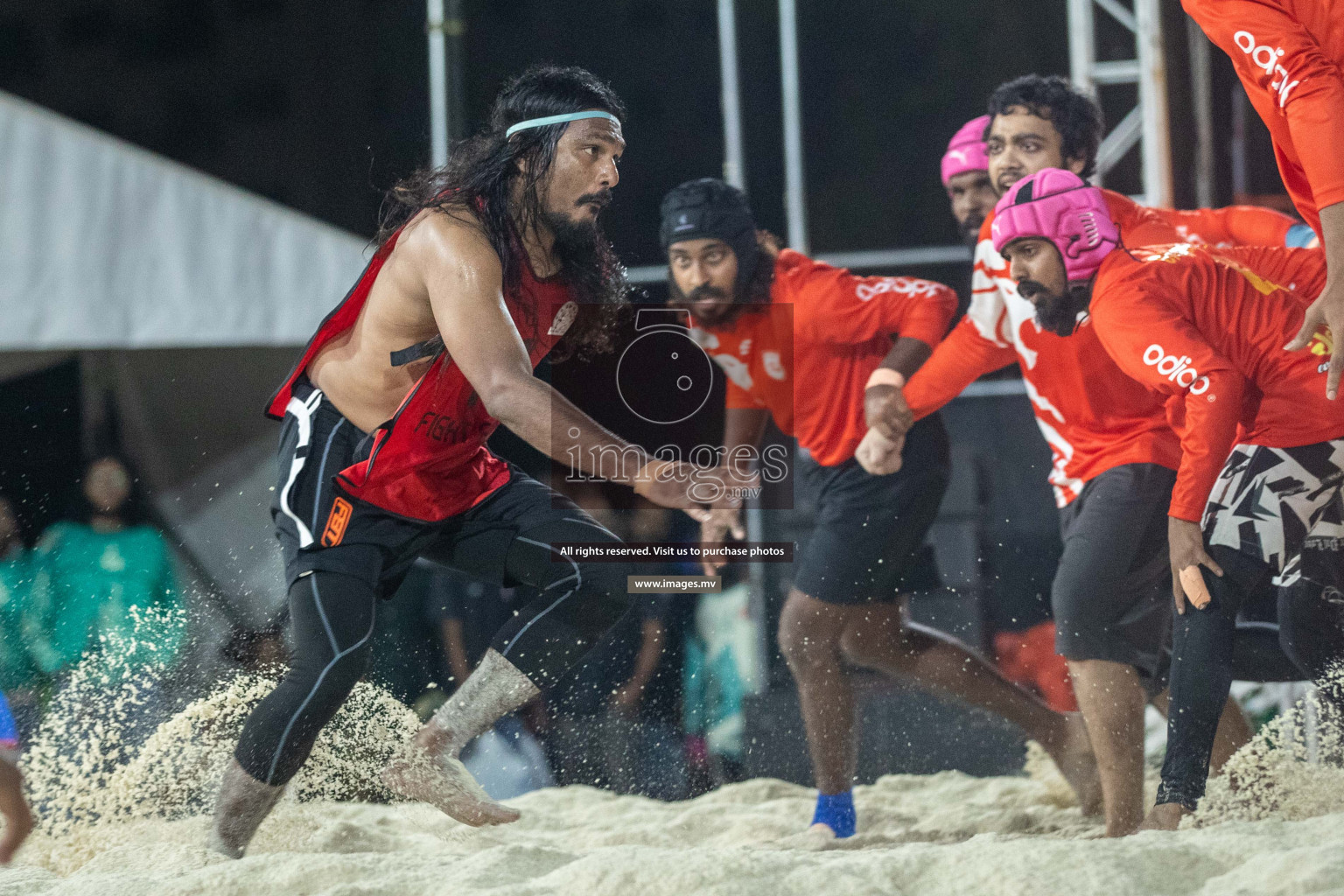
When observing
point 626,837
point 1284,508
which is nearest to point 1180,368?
point 1284,508

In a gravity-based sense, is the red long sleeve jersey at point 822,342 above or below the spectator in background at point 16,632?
above

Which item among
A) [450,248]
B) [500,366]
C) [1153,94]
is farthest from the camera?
[1153,94]

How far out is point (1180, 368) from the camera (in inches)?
93.3

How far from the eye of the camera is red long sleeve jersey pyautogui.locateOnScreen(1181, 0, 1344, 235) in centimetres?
224

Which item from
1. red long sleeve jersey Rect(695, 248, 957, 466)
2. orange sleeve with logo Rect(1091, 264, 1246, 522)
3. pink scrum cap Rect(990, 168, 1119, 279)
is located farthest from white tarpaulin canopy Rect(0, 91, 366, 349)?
orange sleeve with logo Rect(1091, 264, 1246, 522)

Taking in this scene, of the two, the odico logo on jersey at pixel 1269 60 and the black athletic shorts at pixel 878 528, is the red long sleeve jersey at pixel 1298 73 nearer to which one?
the odico logo on jersey at pixel 1269 60

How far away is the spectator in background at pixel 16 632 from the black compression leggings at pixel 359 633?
0.92 m

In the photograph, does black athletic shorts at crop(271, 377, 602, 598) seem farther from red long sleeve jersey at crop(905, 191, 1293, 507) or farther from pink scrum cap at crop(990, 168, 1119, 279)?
pink scrum cap at crop(990, 168, 1119, 279)

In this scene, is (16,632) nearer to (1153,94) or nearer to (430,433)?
(430,433)

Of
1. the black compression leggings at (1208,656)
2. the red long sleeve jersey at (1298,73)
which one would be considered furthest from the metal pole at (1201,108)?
the black compression leggings at (1208,656)

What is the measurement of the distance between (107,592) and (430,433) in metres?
1.18

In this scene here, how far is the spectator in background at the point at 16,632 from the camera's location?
2.81 metres

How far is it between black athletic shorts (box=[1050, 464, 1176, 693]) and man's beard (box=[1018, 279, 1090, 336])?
0.36 metres

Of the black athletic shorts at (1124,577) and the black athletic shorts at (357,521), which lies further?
the black athletic shorts at (1124,577)
